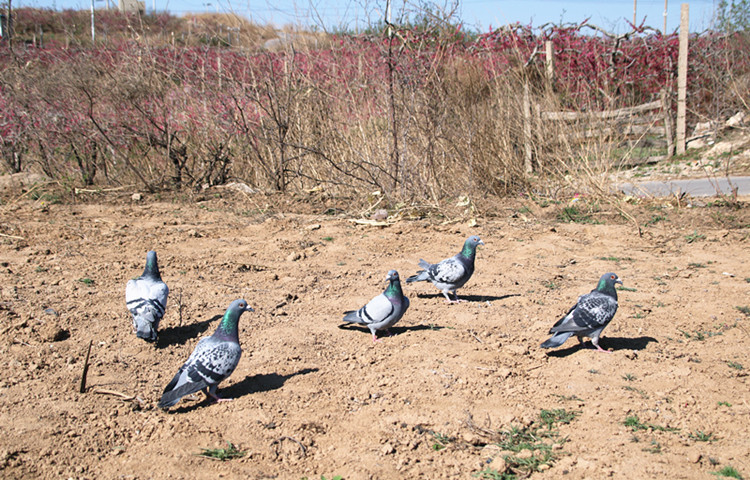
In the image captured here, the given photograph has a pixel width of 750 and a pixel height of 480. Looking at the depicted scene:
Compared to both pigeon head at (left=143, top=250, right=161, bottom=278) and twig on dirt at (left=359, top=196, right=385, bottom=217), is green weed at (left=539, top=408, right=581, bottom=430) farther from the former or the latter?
twig on dirt at (left=359, top=196, right=385, bottom=217)

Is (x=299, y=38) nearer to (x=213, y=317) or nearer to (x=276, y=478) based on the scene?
(x=213, y=317)

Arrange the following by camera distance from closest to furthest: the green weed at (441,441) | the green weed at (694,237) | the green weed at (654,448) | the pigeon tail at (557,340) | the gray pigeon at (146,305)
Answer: the green weed at (654,448)
the green weed at (441,441)
the pigeon tail at (557,340)
the gray pigeon at (146,305)
the green weed at (694,237)

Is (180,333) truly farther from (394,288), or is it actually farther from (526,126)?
(526,126)

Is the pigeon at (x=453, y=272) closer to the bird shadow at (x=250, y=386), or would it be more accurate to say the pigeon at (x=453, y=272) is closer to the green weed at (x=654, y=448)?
the bird shadow at (x=250, y=386)

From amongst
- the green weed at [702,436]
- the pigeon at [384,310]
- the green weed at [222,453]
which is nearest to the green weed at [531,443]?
the green weed at [702,436]

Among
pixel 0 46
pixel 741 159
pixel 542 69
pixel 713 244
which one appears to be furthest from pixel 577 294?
pixel 0 46

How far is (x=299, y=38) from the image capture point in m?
9.25

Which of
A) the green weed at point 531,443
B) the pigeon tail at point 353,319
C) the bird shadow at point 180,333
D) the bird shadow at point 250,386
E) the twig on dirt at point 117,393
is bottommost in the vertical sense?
the green weed at point 531,443

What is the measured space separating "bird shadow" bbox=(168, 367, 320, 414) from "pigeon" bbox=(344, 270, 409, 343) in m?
0.58

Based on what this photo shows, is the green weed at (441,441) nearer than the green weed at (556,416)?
Yes

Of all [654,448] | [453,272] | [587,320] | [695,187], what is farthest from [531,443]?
[695,187]

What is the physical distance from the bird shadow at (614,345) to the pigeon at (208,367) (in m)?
2.22

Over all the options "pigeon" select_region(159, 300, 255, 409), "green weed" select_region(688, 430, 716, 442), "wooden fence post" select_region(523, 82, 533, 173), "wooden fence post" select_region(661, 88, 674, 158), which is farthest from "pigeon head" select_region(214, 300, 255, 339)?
"wooden fence post" select_region(661, 88, 674, 158)

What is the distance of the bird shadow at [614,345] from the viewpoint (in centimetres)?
446
